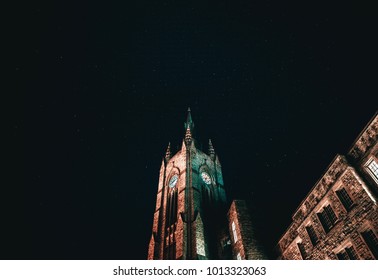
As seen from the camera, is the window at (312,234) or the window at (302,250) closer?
the window at (312,234)

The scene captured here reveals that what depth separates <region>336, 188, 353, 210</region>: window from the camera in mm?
15374

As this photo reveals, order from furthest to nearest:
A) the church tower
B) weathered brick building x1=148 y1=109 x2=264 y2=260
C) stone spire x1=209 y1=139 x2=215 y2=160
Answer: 1. stone spire x1=209 y1=139 x2=215 y2=160
2. the church tower
3. weathered brick building x1=148 y1=109 x2=264 y2=260

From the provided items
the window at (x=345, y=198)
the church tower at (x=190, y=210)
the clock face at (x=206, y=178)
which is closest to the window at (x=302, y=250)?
the window at (x=345, y=198)

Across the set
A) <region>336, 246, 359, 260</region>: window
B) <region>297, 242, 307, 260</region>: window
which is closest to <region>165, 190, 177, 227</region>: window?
<region>297, 242, 307, 260</region>: window

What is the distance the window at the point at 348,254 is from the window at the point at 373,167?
465 cm

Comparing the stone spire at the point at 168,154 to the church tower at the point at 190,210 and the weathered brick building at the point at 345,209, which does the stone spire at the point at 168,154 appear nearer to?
the church tower at the point at 190,210

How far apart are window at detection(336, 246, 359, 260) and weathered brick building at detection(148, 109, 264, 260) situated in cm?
976

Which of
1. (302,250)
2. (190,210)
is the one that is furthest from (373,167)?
(190,210)

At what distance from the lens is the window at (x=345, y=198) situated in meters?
15.4

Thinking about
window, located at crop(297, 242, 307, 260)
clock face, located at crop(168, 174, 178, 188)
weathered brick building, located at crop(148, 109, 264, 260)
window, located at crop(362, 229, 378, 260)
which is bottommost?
window, located at crop(362, 229, 378, 260)

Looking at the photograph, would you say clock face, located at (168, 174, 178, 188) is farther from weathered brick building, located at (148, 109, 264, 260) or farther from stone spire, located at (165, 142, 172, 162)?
stone spire, located at (165, 142, 172, 162)

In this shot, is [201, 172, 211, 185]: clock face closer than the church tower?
No

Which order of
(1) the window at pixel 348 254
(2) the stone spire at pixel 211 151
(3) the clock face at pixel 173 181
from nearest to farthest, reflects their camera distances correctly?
(1) the window at pixel 348 254 < (3) the clock face at pixel 173 181 < (2) the stone spire at pixel 211 151
